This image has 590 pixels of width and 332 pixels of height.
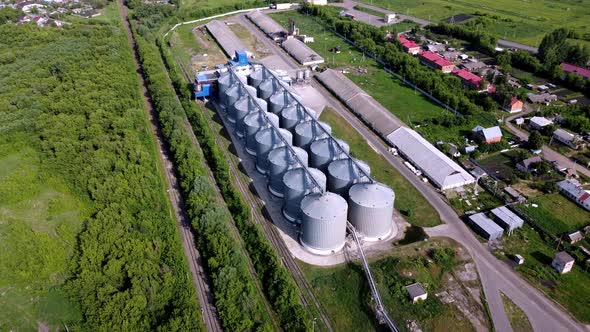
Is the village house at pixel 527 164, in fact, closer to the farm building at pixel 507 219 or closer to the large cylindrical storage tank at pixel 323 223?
the farm building at pixel 507 219

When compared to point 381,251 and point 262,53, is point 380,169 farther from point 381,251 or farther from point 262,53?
point 262,53

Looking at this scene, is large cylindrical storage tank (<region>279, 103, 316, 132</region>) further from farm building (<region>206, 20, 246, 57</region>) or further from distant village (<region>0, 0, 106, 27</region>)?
distant village (<region>0, 0, 106, 27</region>)

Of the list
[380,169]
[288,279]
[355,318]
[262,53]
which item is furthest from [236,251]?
[262,53]

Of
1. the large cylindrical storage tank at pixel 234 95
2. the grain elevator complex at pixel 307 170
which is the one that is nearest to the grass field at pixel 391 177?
the grain elevator complex at pixel 307 170

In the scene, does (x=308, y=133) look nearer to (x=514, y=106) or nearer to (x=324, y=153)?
(x=324, y=153)

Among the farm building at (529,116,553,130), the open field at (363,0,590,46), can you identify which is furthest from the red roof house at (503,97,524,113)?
the open field at (363,0,590,46)

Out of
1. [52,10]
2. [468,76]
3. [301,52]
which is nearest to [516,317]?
[468,76]
